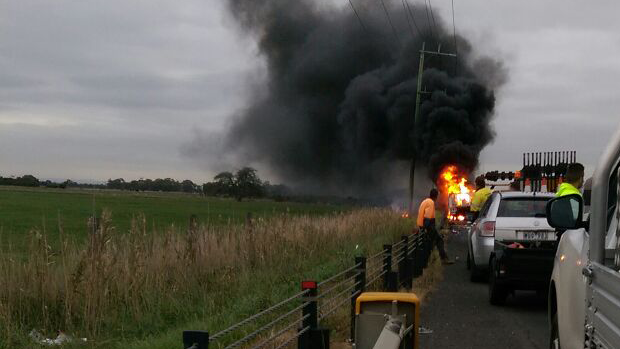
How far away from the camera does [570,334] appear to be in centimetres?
489

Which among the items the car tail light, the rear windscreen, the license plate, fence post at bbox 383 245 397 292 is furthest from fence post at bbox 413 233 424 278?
fence post at bbox 383 245 397 292

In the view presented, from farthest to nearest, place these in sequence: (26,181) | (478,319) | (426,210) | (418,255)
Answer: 1. (26,181)
2. (426,210)
3. (418,255)
4. (478,319)

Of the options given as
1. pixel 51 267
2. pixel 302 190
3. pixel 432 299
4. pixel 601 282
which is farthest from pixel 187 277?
pixel 302 190

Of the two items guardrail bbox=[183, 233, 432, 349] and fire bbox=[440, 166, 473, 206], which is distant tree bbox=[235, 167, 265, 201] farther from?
guardrail bbox=[183, 233, 432, 349]

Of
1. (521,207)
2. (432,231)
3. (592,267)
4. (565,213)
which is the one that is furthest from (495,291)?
(592,267)

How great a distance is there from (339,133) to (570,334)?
4617 centimetres

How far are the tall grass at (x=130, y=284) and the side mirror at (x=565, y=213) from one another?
12.7 ft

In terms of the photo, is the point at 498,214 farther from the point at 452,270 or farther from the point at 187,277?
the point at 187,277

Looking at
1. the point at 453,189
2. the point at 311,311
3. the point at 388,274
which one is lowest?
the point at 311,311

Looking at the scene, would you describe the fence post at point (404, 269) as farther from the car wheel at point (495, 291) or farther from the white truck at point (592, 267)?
the white truck at point (592, 267)

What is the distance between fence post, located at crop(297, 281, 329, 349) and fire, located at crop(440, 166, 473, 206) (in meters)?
28.6

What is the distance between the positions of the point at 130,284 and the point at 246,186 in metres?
85.8

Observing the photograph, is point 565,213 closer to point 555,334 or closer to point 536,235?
point 555,334

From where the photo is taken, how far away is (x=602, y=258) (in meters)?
4.06
